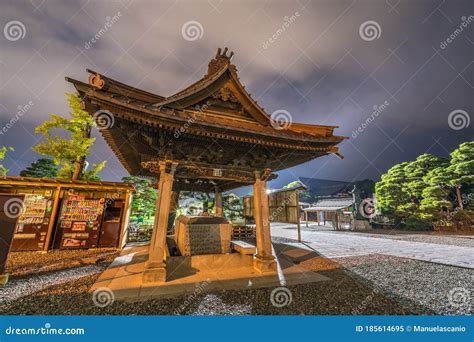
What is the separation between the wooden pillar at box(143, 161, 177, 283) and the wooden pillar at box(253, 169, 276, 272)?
2.85 metres

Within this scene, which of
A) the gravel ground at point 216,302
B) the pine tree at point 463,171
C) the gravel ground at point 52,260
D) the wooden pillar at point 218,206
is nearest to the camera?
the gravel ground at point 216,302

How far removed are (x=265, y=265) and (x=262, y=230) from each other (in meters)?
1.07

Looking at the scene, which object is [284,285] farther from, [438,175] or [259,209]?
[438,175]

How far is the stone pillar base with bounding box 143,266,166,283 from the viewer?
4930 millimetres

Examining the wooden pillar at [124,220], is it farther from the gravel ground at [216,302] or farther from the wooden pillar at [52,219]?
the gravel ground at [216,302]

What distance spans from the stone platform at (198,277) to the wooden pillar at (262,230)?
0.26 m

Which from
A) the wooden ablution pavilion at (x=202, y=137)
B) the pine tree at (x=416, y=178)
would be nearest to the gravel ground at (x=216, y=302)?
the wooden ablution pavilion at (x=202, y=137)

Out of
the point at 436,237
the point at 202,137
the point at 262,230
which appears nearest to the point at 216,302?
the point at 262,230

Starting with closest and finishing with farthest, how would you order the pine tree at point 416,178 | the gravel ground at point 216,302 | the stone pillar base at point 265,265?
the gravel ground at point 216,302
the stone pillar base at point 265,265
the pine tree at point 416,178

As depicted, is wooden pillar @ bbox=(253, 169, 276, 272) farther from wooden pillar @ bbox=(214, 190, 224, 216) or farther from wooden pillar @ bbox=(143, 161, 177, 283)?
wooden pillar @ bbox=(214, 190, 224, 216)

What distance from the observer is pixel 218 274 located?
5762 millimetres

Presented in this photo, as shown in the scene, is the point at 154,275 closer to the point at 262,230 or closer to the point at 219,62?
the point at 262,230

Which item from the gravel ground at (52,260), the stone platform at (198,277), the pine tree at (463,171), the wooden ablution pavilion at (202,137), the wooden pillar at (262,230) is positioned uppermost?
the pine tree at (463,171)

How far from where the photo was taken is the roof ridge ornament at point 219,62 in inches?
257
